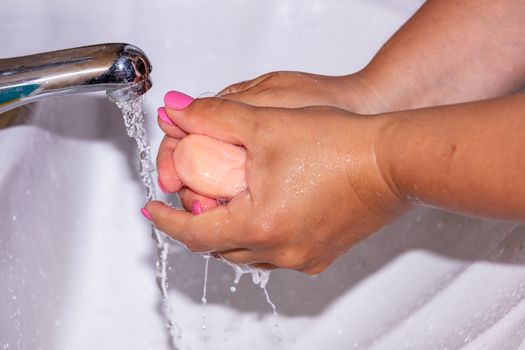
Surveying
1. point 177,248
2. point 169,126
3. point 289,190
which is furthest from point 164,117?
point 177,248

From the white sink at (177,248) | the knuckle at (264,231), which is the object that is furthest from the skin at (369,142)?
the white sink at (177,248)

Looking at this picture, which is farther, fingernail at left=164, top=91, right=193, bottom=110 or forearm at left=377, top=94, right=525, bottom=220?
fingernail at left=164, top=91, right=193, bottom=110

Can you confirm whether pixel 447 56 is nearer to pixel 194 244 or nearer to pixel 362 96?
pixel 362 96

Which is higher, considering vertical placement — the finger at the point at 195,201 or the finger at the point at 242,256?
the finger at the point at 195,201

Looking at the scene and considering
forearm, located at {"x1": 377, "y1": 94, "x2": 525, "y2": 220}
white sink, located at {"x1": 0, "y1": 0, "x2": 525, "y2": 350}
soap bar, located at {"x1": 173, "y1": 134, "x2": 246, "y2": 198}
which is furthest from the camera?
white sink, located at {"x1": 0, "y1": 0, "x2": 525, "y2": 350}

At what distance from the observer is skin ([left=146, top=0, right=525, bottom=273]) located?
0.48m

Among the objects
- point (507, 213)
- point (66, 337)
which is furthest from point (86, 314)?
point (507, 213)

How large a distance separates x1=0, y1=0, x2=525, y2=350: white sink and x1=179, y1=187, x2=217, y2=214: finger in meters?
0.14

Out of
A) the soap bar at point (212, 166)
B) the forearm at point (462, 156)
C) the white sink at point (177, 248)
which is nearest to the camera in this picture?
the forearm at point (462, 156)

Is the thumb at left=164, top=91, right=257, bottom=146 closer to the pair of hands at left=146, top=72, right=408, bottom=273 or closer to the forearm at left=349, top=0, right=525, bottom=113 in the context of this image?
the pair of hands at left=146, top=72, right=408, bottom=273

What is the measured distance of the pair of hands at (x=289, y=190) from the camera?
0.53 m

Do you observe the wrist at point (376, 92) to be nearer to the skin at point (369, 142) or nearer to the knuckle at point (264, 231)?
the skin at point (369, 142)

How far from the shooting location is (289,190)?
53 centimetres

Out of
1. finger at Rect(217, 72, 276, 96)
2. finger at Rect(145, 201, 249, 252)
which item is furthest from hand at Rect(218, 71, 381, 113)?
finger at Rect(145, 201, 249, 252)
